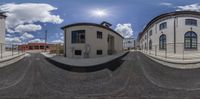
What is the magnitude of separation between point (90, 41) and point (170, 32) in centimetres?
314

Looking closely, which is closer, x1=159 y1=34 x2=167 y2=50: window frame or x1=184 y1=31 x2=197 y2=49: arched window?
x1=159 y1=34 x2=167 y2=50: window frame

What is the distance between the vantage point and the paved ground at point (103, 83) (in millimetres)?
5535

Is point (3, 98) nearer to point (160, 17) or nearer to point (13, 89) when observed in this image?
point (13, 89)

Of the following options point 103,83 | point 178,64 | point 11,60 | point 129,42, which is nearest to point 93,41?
point 129,42

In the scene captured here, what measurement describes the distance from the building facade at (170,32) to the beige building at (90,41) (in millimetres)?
852

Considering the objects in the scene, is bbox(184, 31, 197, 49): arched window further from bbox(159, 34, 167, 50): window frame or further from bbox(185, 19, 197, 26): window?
bbox(159, 34, 167, 50): window frame

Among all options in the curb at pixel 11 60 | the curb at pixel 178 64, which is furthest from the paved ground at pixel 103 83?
the curb at pixel 11 60

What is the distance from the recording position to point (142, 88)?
594 centimetres

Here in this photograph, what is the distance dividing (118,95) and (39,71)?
3.83 meters

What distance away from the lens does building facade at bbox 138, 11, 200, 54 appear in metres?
5.43

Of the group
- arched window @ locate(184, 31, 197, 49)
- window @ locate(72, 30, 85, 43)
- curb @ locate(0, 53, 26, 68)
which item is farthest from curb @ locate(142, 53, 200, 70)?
curb @ locate(0, 53, 26, 68)

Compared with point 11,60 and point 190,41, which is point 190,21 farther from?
point 11,60

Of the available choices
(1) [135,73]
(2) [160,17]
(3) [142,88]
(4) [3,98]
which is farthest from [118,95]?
(4) [3,98]

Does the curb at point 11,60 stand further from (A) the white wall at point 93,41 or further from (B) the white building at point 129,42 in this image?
(B) the white building at point 129,42
